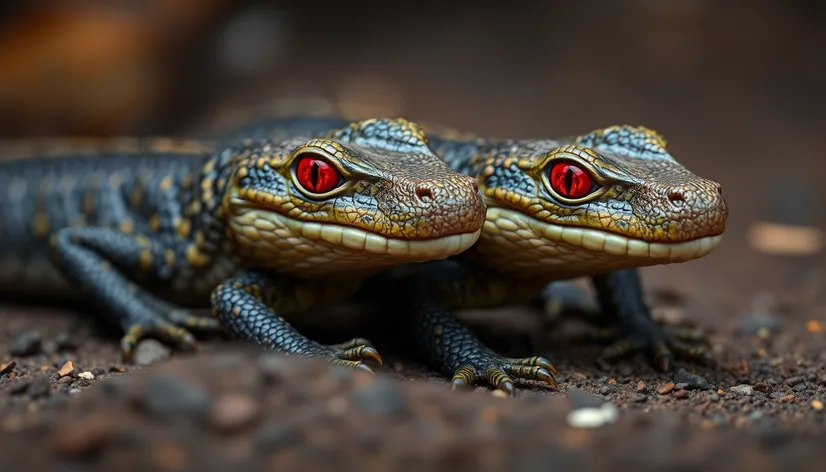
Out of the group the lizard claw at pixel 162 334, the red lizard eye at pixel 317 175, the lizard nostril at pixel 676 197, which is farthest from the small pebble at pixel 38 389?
the lizard nostril at pixel 676 197

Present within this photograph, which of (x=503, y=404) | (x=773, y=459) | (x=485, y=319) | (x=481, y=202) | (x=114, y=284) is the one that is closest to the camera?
(x=773, y=459)

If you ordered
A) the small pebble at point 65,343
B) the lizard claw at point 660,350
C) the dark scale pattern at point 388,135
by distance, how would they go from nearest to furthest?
the dark scale pattern at point 388,135 < the lizard claw at point 660,350 < the small pebble at point 65,343

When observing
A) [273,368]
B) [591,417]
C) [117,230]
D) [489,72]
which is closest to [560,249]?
[591,417]

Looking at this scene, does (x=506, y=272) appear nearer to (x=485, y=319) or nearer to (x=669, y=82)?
(x=485, y=319)

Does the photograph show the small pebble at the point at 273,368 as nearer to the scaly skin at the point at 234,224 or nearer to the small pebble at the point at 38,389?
the scaly skin at the point at 234,224

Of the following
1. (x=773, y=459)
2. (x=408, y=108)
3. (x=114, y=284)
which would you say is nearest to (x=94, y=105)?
(x=408, y=108)

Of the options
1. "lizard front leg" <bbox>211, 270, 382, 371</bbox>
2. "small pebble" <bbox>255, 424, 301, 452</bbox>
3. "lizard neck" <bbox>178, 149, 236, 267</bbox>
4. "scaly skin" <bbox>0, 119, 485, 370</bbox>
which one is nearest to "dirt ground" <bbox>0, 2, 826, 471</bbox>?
"small pebble" <bbox>255, 424, 301, 452</bbox>
